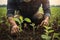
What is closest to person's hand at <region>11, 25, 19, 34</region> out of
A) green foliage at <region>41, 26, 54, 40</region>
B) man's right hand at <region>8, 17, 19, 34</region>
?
man's right hand at <region>8, 17, 19, 34</region>

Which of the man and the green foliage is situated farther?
the man

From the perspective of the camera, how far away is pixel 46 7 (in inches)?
46.9

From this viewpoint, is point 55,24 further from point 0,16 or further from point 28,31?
point 0,16

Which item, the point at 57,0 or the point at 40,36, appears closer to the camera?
the point at 40,36

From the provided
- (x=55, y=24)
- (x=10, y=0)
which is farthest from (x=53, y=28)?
(x=10, y=0)

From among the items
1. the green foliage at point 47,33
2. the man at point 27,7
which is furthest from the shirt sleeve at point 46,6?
the green foliage at point 47,33

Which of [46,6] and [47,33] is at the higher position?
[46,6]

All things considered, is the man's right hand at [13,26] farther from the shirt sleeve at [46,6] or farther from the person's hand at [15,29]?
the shirt sleeve at [46,6]

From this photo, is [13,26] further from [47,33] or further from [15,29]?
[47,33]

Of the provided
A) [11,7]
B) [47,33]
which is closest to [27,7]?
[11,7]

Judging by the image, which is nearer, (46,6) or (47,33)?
(47,33)

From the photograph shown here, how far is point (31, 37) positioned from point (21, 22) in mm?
114

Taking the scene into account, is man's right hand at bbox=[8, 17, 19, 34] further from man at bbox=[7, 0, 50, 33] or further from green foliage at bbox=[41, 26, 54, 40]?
green foliage at bbox=[41, 26, 54, 40]

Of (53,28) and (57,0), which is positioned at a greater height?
(57,0)
